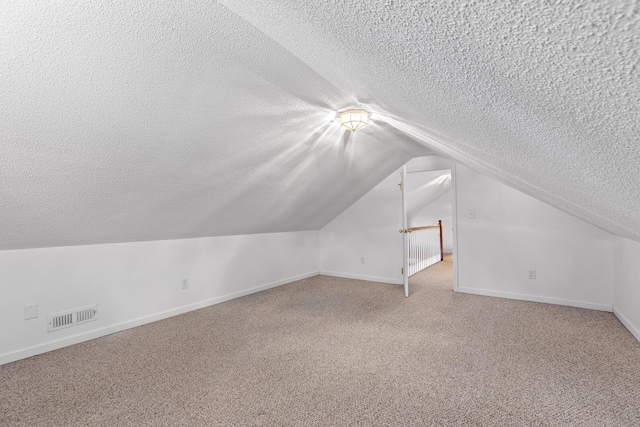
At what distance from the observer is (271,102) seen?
83.9 inches

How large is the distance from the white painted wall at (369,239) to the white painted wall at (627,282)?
7.88 feet

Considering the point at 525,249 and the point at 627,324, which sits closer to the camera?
the point at 627,324

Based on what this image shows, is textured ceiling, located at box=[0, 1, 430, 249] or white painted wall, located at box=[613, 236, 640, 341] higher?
textured ceiling, located at box=[0, 1, 430, 249]

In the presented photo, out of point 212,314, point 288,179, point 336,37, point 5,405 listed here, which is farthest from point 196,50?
point 212,314

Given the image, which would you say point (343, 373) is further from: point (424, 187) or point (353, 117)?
point (424, 187)

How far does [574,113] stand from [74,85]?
1.89 meters

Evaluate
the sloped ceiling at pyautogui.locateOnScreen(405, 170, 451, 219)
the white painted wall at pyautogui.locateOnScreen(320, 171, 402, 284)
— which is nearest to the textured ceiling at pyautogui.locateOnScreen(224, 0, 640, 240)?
the white painted wall at pyautogui.locateOnScreen(320, 171, 402, 284)

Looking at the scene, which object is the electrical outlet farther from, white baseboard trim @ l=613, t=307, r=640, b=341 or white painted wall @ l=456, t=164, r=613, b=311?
white baseboard trim @ l=613, t=307, r=640, b=341

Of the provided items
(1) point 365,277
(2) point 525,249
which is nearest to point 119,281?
(1) point 365,277

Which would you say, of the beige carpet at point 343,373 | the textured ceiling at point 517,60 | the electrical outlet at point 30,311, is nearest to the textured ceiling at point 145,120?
the electrical outlet at point 30,311

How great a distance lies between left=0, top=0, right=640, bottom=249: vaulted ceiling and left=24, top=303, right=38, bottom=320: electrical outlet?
493 mm

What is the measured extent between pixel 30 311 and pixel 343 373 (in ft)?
8.06

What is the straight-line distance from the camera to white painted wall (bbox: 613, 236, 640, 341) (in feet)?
8.80

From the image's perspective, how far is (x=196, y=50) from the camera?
154cm
